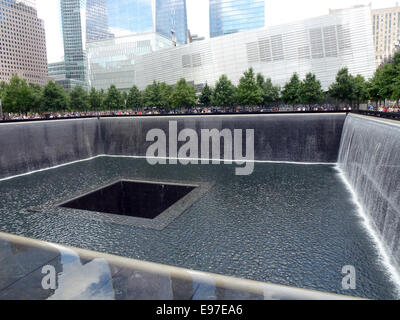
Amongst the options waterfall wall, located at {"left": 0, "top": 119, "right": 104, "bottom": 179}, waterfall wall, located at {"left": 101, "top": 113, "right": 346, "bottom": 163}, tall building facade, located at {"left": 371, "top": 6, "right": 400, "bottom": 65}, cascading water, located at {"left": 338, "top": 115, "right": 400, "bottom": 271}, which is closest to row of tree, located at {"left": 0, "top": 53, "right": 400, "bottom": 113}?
waterfall wall, located at {"left": 101, "top": 113, "right": 346, "bottom": 163}

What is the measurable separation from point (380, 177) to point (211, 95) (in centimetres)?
3943

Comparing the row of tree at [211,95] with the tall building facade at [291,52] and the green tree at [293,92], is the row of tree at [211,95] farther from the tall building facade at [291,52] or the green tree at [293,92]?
the tall building facade at [291,52]

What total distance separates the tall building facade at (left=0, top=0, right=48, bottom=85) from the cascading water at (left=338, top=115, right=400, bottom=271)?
12970 cm

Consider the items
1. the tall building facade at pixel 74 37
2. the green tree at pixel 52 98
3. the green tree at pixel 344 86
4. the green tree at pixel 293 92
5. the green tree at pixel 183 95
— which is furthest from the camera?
the tall building facade at pixel 74 37

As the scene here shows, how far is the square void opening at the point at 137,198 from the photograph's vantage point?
15016 millimetres

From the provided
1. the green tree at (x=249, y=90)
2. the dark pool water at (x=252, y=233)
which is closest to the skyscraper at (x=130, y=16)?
the green tree at (x=249, y=90)

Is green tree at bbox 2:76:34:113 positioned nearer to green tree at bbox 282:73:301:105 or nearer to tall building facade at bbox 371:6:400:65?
green tree at bbox 282:73:301:105

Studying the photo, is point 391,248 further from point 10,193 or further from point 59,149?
point 59,149

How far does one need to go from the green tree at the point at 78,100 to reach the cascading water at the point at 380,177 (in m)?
47.8

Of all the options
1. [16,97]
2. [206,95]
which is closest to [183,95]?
[206,95]

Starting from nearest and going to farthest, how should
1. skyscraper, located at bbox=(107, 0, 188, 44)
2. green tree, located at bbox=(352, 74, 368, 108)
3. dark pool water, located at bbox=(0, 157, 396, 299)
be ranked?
dark pool water, located at bbox=(0, 157, 396, 299)
green tree, located at bbox=(352, 74, 368, 108)
skyscraper, located at bbox=(107, 0, 188, 44)

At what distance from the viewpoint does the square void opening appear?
1502cm
